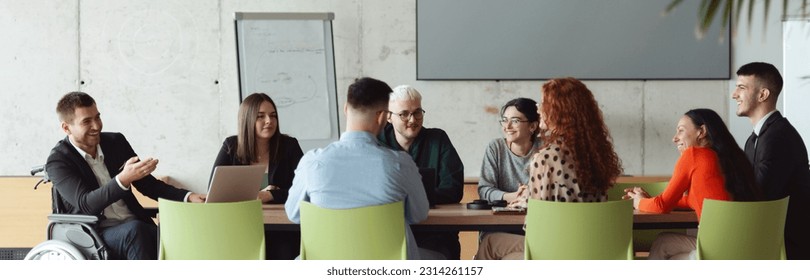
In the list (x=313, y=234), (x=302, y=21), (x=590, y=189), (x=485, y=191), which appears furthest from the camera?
(x=302, y=21)

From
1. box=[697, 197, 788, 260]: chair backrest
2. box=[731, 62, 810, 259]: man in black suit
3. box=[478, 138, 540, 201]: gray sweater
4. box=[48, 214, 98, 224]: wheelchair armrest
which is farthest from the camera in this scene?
box=[478, 138, 540, 201]: gray sweater

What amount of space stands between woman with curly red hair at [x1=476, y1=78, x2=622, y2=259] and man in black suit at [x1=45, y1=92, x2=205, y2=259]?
1.70 m

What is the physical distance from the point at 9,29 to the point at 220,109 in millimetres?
1614

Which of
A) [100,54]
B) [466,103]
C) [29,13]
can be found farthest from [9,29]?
[466,103]

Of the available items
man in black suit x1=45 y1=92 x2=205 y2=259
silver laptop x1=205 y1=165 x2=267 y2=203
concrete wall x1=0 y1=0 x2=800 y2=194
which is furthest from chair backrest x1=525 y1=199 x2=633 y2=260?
concrete wall x1=0 y1=0 x2=800 y2=194

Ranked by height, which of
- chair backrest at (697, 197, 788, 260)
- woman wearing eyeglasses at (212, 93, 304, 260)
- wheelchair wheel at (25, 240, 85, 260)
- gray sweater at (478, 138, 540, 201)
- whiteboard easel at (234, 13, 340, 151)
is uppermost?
whiteboard easel at (234, 13, 340, 151)

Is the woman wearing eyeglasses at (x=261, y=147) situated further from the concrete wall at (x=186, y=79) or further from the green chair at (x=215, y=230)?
the concrete wall at (x=186, y=79)

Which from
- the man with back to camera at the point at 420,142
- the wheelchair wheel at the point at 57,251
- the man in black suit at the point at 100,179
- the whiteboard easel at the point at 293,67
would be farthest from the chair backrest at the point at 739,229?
the whiteboard easel at the point at 293,67

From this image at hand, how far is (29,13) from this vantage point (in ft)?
21.1

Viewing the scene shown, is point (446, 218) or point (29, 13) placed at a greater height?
point (29, 13)

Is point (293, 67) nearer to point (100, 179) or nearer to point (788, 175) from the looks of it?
point (100, 179)

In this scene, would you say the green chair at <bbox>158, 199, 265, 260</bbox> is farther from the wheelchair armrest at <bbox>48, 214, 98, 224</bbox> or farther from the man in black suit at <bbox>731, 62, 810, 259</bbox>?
the man in black suit at <bbox>731, 62, 810, 259</bbox>

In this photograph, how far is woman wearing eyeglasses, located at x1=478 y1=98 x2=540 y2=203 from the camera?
4.57m
